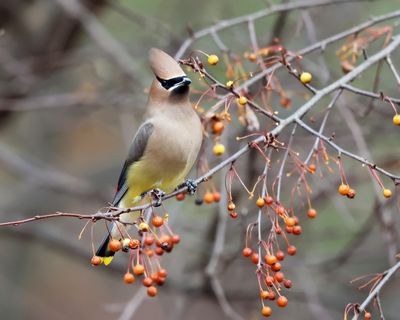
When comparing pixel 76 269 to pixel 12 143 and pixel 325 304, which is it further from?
pixel 325 304

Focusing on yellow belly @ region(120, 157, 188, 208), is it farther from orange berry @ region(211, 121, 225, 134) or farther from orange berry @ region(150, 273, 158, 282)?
orange berry @ region(150, 273, 158, 282)

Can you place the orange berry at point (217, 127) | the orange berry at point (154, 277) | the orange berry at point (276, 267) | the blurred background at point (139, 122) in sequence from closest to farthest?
the orange berry at point (276, 267), the orange berry at point (154, 277), the orange berry at point (217, 127), the blurred background at point (139, 122)

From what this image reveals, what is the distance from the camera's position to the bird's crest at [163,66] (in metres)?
3.30

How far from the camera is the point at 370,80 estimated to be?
6.01 m

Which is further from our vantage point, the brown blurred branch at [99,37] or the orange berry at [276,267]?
the brown blurred branch at [99,37]

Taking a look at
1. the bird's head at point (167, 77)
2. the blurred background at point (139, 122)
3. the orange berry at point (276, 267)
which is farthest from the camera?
the blurred background at point (139, 122)

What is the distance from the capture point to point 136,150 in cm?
367

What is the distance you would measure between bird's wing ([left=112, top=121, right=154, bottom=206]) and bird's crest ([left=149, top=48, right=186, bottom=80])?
0.98 feet

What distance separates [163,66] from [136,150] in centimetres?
49

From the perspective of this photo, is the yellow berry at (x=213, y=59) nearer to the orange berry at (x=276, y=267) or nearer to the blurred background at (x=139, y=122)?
the orange berry at (x=276, y=267)

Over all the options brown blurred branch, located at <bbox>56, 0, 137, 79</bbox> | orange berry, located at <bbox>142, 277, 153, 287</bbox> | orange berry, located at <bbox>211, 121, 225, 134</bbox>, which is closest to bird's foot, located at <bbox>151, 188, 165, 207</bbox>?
orange berry, located at <bbox>142, 277, 153, 287</bbox>

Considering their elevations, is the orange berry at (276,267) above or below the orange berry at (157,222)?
below

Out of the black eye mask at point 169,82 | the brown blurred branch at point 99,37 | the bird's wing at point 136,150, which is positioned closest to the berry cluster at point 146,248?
the bird's wing at point 136,150

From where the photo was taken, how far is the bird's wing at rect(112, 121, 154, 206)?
364cm
